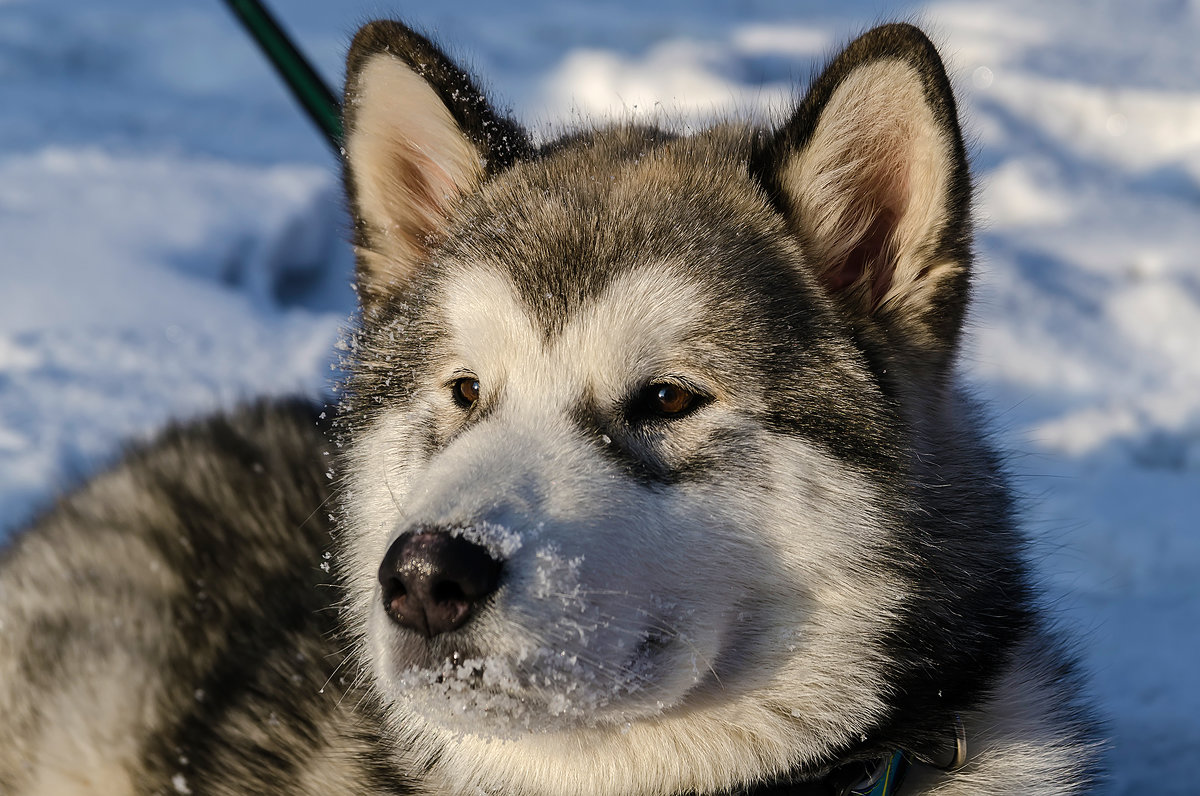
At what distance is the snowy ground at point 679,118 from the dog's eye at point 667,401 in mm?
763

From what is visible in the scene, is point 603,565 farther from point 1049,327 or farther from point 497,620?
point 1049,327

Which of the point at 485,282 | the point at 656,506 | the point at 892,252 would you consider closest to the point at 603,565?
the point at 656,506

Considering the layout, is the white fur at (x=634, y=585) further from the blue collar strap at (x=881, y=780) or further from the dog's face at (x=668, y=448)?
the blue collar strap at (x=881, y=780)

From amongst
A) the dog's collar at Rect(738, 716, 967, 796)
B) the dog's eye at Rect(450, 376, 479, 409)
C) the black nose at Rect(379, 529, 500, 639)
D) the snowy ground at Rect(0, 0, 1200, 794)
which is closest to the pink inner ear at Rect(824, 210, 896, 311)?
the snowy ground at Rect(0, 0, 1200, 794)

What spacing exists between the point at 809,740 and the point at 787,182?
1003 millimetres

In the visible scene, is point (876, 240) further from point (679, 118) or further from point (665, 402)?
point (679, 118)

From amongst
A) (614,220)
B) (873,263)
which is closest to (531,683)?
(614,220)

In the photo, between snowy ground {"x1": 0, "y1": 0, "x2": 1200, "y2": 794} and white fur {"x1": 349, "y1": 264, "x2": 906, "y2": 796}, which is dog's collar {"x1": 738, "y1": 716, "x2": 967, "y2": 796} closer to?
white fur {"x1": 349, "y1": 264, "x2": 906, "y2": 796}

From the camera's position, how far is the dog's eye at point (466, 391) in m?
1.94

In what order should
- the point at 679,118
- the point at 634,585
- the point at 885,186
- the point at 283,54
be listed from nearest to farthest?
the point at 634,585
the point at 885,186
the point at 679,118
the point at 283,54

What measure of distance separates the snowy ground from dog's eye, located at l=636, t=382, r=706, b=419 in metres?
0.76

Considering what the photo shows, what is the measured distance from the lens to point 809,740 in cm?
178

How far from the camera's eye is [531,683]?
153 cm

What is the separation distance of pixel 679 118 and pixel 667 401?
1.04 meters
